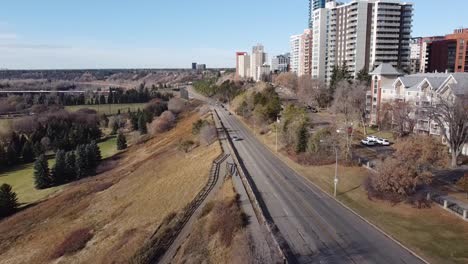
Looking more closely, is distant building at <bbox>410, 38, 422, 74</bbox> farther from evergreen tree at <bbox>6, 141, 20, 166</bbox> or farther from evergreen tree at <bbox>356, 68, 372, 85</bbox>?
evergreen tree at <bbox>6, 141, 20, 166</bbox>

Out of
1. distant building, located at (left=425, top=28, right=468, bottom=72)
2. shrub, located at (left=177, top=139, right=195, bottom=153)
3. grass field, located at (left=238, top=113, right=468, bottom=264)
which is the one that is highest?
distant building, located at (left=425, top=28, right=468, bottom=72)

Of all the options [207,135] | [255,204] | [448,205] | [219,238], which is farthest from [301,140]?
[219,238]

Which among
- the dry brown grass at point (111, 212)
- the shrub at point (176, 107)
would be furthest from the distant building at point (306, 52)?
the dry brown grass at point (111, 212)

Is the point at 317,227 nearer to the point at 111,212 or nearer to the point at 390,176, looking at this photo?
the point at 390,176

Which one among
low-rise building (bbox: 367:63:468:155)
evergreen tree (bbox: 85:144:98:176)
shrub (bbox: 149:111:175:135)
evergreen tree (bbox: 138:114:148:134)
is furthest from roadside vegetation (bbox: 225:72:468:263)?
evergreen tree (bbox: 138:114:148:134)

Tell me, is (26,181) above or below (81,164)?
below

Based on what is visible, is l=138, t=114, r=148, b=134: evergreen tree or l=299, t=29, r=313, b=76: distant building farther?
l=299, t=29, r=313, b=76: distant building

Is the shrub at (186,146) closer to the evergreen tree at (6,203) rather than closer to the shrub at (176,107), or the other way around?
the evergreen tree at (6,203)

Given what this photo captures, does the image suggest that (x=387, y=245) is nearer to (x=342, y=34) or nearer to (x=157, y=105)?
(x=342, y=34)
